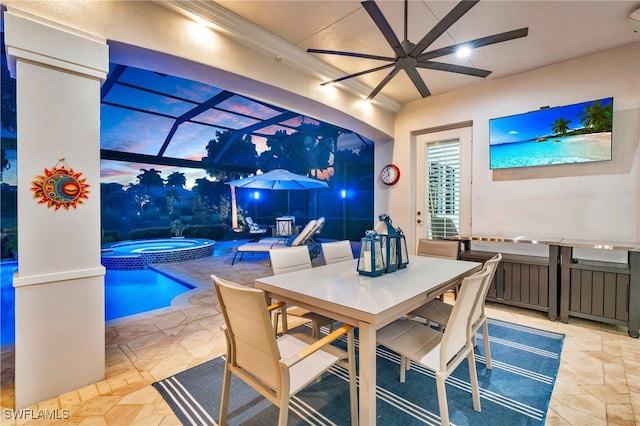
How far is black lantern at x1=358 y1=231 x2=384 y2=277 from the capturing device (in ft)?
6.63

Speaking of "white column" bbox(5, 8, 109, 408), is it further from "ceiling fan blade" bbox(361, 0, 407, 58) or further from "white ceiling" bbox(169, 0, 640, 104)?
"ceiling fan blade" bbox(361, 0, 407, 58)

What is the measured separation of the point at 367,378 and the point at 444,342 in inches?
17.9

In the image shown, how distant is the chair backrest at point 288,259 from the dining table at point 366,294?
22cm

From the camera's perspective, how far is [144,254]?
620cm

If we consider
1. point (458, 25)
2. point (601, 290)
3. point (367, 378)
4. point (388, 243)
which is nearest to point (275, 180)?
point (458, 25)

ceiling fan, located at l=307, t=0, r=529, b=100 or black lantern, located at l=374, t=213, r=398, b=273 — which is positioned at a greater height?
ceiling fan, located at l=307, t=0, r=529, b=100

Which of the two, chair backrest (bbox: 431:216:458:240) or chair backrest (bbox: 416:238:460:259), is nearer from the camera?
chair backrest (bbox: 416:238:460:259)

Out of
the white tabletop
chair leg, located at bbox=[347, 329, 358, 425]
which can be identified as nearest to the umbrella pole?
the white tabletop

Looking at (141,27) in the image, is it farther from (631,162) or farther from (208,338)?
(631,162)

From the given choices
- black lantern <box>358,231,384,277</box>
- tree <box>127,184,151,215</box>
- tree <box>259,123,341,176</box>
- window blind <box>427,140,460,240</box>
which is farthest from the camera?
tree <box>259,123,341,176</box>

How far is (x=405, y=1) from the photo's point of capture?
2.34m

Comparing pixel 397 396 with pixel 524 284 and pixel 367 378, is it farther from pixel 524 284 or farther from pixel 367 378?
pixel 524 284

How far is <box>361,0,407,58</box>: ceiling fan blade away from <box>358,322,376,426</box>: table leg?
1.82m

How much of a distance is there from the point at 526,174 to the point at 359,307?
3.51 m
